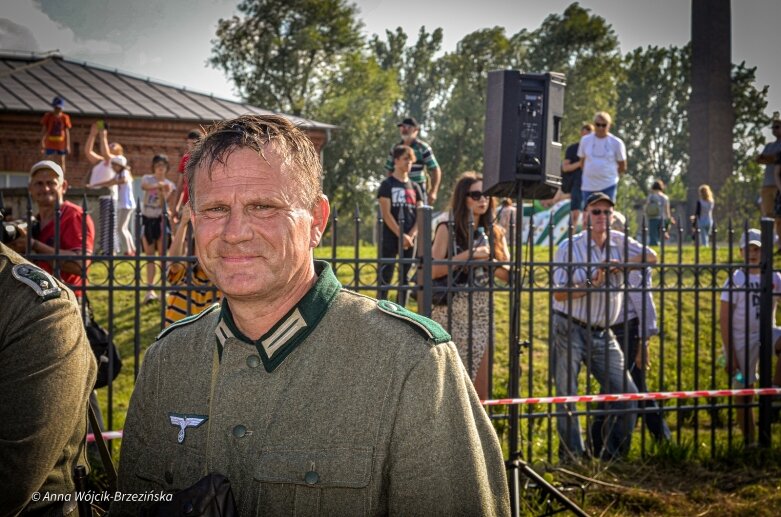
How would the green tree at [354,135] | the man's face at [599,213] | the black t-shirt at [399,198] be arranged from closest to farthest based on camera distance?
the man's face at [599,213]
the black t-shirt at [399,198]
the green tree at [354,135]

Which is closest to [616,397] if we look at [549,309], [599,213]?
[549,309]

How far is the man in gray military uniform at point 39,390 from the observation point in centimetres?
263

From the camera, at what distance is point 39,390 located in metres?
2.69

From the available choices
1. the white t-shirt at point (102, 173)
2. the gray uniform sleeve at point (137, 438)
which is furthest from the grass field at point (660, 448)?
the white t-shirt at point (102, 173)

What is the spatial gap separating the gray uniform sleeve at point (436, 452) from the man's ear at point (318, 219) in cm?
53

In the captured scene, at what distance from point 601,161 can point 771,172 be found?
9.35 ft

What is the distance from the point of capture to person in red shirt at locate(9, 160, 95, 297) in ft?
18.6

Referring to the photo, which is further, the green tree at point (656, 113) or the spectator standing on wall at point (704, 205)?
the green tree at point (656, 113)

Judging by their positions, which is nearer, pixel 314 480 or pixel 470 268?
pixel 314 480

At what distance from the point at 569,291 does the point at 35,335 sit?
4647 millimetres

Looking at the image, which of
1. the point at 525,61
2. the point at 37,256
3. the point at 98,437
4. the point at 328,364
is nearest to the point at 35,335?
the point at 98,437

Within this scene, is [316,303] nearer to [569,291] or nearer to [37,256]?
[37,256]

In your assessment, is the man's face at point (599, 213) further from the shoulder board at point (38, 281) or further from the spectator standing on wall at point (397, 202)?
the shoulder board at point (38, 281)

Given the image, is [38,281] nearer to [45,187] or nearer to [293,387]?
[293,387]
